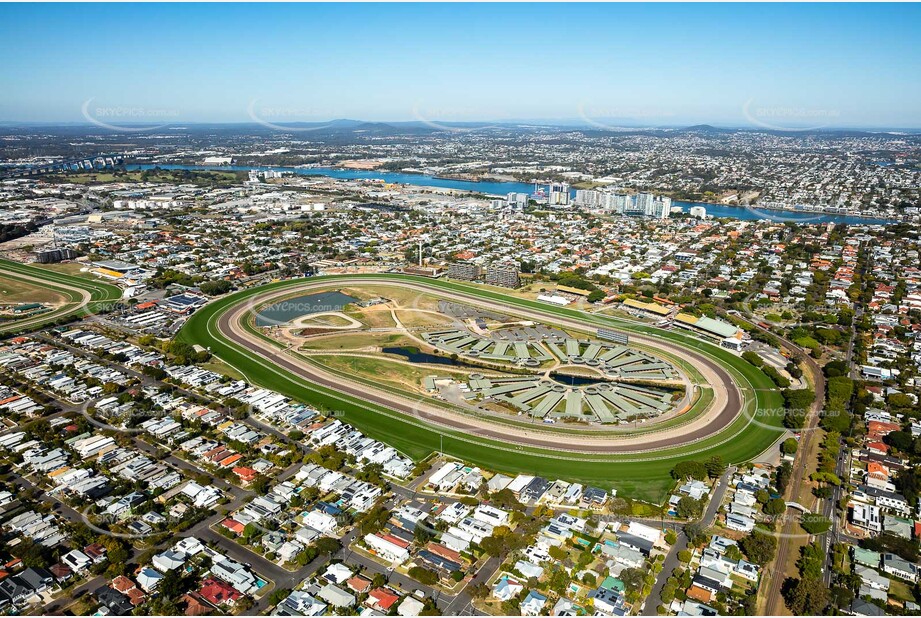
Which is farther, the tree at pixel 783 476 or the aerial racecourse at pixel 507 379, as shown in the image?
the aerial racecourse at pixel 507 379

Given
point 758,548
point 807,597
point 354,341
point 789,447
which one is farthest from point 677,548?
point 354,341

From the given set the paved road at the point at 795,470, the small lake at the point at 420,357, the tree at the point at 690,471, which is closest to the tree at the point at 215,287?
the small lake at the point at 420,357

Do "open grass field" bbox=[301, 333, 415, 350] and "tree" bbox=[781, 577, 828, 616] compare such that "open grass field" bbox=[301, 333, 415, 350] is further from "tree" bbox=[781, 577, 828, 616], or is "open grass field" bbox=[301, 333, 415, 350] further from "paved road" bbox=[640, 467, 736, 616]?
"tree" bbox=[781, 577, 828, 616]

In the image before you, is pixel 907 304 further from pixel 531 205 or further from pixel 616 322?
pixel 531 205

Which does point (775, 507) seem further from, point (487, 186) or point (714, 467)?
point (487, 186)

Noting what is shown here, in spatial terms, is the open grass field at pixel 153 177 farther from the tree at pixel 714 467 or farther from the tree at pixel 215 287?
the tree at pixel 714 467
